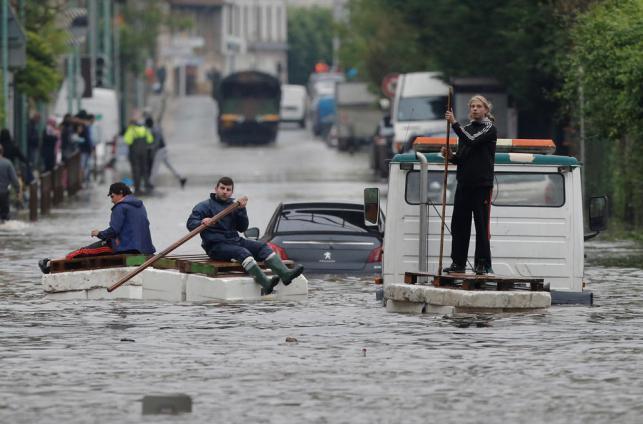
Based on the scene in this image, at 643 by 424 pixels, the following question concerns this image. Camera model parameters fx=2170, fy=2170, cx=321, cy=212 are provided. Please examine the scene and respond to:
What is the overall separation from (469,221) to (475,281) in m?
0.63

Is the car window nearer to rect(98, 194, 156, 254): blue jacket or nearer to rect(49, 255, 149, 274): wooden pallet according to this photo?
rect(98, 194, 156, 254): blue jacket

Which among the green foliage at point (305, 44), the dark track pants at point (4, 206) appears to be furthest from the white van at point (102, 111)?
the green foliage at point (305, 44)

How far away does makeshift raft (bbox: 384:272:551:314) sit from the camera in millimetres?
17781

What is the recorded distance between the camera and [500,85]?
1955 inches

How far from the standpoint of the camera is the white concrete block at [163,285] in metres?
20.2

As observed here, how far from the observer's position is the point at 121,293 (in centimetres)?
2066

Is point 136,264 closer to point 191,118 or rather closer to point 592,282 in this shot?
point 592,282

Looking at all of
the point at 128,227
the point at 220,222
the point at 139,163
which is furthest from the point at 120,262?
the point at 139,163

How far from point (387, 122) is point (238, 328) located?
37782mm

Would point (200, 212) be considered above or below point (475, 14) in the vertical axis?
below

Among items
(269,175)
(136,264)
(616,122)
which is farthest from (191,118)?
(136,264)

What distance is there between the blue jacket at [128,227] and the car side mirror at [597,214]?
4.58 metres

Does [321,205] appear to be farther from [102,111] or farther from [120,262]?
[102,111]

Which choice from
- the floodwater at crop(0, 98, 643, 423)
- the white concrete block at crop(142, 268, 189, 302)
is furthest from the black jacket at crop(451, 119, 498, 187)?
the white concrete block at crop(142, 268, 189, 302)
